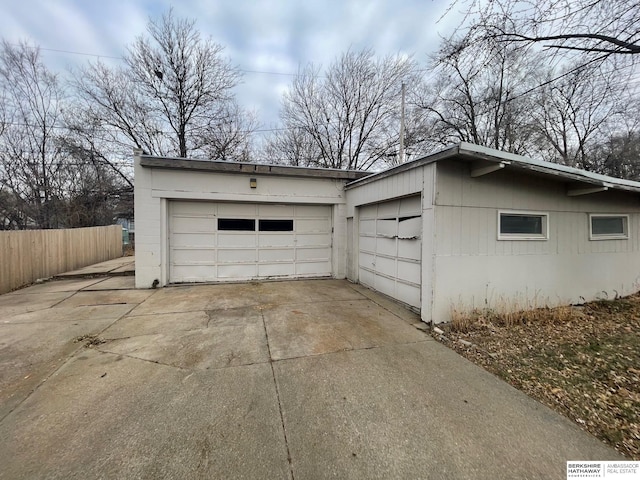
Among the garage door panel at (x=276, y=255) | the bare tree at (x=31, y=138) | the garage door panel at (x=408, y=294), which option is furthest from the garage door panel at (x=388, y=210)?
the bare tree at (x=31, y=138)

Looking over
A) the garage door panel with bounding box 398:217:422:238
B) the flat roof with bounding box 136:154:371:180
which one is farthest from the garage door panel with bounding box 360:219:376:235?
the flat roof with bounding box 136:154:371:180

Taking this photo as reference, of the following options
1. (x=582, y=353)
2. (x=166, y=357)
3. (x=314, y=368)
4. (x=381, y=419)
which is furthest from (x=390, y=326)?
(x=166, y=357)

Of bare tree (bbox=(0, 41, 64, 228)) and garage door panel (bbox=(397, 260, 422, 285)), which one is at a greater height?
bare tree (bbox=(0, 41, 64, 228))

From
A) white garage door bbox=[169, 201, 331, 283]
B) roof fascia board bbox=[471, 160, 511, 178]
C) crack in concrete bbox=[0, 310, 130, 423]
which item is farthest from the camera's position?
white garage door bbox=[169, 201, 331, 283]

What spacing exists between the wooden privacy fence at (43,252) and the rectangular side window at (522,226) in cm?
1109

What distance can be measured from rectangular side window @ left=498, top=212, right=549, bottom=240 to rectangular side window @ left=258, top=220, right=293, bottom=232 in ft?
16.7

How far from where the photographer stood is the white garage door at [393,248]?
4.87 metres

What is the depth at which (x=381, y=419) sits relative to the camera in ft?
6.97

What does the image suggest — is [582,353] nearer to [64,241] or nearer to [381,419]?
[381,419]

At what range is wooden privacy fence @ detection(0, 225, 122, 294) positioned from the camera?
6289 mm

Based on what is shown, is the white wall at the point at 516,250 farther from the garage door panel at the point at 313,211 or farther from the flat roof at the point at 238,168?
the garage door panel at the point at 313,211

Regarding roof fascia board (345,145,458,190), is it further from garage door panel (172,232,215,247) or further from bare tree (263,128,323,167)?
bare tree (263,128,323,167)

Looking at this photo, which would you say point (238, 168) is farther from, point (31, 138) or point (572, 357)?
point (31, 138)

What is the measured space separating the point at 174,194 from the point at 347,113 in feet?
38.5
